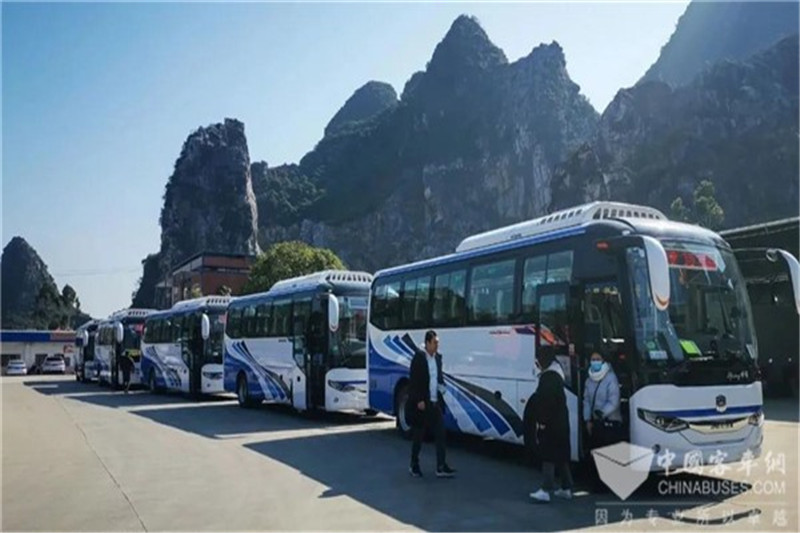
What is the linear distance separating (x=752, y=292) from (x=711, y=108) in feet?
273

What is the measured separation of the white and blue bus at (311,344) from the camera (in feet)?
51.9

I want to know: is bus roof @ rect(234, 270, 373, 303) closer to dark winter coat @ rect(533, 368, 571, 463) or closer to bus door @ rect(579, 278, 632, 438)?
bus door @ rect(579, 278, 632, 438)

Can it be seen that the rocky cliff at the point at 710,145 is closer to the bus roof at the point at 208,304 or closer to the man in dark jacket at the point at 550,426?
the bus roof at the point at 208,304

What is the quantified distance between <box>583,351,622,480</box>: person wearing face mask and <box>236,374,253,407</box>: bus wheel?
13.0m

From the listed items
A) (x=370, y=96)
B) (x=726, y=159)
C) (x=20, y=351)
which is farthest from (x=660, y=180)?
(x=370, y=96)

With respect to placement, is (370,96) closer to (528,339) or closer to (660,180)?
(660,180)

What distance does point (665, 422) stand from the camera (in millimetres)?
8016

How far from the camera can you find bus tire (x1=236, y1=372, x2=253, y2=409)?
65.8 ft

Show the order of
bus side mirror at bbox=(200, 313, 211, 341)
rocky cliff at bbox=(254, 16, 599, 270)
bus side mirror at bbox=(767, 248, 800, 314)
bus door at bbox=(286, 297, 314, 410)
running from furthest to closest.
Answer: rocky cliff at bbox=(254, 16, 599, 270) → bus side mirror at bbox=(200, 313, 211, 341) → bus door at bbox=(286, 297, 314, 410) → bus side mirror at bbox=(767, 248, 800, 314)

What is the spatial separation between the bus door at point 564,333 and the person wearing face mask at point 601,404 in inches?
11.4

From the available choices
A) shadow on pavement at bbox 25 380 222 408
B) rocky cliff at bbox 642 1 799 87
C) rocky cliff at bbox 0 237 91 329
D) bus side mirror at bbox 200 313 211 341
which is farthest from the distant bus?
rocky cliff at bbox 642 1 799 87

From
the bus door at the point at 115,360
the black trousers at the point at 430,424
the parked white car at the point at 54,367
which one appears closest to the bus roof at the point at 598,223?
the black trousers at the point at 430,424

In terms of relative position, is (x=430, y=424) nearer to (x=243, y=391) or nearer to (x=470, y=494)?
(x=470, y=494)

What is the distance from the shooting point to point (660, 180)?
308 ft
